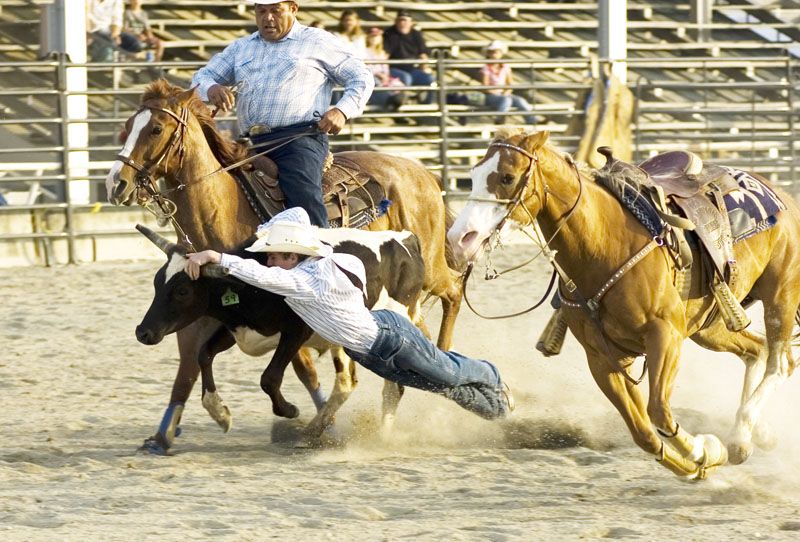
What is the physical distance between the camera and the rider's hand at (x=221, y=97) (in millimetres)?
6516

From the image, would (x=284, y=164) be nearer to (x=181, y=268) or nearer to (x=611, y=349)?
(x=181, y=268)

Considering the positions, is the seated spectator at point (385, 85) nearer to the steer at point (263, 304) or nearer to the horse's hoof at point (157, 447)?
the steer at point (263, 304)

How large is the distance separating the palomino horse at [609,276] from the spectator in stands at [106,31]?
9.27 m

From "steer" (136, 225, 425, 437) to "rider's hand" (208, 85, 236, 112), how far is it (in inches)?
31.7

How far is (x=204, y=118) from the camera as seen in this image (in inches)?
254

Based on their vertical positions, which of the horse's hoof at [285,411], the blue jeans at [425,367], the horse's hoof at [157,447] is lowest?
the horse's hoof at [157,447]

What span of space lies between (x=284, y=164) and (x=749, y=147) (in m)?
10.9

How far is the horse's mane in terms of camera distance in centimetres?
626

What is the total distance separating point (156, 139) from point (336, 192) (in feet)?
3.34

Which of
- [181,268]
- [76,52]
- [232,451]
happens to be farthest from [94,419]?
[76,52]

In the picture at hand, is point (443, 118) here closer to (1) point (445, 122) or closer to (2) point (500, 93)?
(1) point (445, 122)

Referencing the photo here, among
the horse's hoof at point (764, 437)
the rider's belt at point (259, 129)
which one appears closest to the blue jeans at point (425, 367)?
the horse's hoof at point (764, 437)

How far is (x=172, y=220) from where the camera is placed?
6.25 m

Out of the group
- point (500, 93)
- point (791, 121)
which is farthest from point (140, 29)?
point (791, 121)
